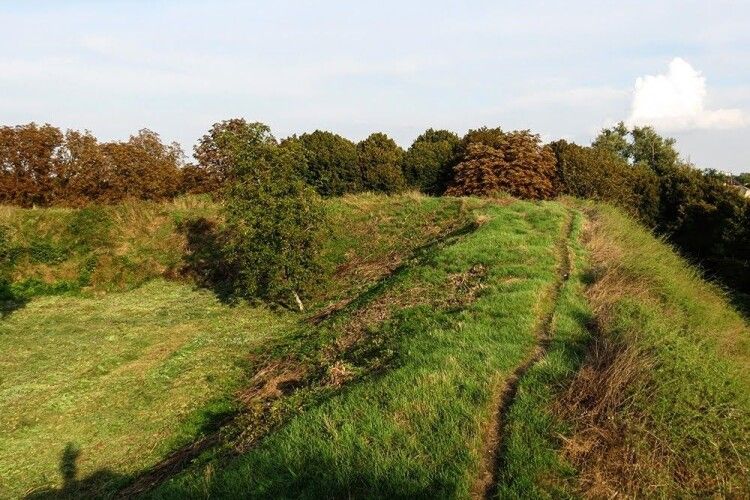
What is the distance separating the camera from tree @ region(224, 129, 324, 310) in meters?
16.0

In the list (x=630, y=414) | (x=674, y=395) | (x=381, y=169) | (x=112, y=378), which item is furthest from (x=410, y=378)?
A: (x=381, y=169)

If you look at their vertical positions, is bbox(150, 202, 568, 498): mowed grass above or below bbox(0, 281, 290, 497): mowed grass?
above

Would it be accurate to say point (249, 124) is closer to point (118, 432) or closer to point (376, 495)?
point (118, 432)

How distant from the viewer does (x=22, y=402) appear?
11.8m

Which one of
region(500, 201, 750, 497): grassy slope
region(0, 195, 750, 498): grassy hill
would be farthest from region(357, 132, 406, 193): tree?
region(500, 201, 750, 497): grassy slope

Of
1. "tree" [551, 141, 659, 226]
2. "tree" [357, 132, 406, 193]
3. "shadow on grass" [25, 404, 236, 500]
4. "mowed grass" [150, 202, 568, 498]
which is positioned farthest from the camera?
"tree" [357, 132, 406, 193]

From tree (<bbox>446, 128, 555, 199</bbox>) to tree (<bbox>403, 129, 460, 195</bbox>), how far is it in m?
5.17

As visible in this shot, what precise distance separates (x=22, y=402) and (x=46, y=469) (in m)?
3.34

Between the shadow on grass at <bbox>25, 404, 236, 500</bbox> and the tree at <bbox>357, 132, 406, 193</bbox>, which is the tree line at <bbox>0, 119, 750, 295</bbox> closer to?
the tree at <bbox>357, 132, 406, 193</bbox>

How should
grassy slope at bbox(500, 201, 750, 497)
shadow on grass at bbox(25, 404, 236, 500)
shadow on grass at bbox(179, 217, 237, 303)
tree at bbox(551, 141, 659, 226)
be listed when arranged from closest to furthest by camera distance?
grassy slope at bbox(500, 201, 750, 497)
shadow on grass at bbox(25, 404, 236, 500)
shadow on grass at bbox(179, 217, 237, 303)
tree at bbox(551, 141, 659, 226)

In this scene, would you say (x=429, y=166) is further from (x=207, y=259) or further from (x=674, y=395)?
(x=674, y=395)

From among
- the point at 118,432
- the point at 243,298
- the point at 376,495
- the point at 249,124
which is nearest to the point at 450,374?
the point at 376,495

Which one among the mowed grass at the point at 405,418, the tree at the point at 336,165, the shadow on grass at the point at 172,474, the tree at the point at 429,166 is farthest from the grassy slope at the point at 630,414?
the tree at the point at 336,165

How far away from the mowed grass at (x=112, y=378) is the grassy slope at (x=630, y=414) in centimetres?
654
